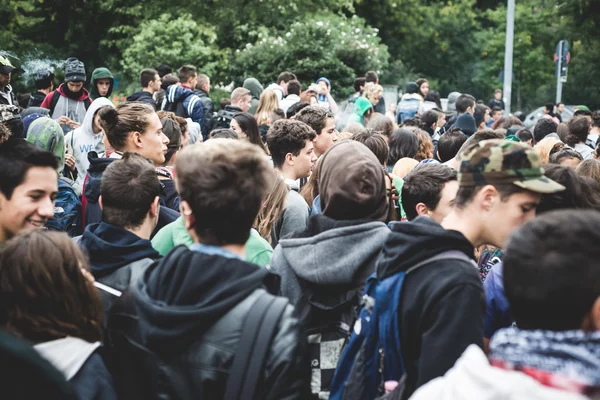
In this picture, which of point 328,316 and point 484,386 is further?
point 328,316

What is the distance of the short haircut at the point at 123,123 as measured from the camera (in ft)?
19.0

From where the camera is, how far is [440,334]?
281 centimetres

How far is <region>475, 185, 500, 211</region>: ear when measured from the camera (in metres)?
3.10

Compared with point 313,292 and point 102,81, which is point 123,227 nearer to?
point 313,292

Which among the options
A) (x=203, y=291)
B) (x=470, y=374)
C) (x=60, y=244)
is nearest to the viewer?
(x=470, y=374)

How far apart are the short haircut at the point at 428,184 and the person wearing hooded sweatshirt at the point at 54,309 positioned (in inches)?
93.2

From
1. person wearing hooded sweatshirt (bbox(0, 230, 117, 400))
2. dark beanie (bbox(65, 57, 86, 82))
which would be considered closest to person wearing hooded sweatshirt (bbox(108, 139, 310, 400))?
person wearing hooded sweatshirt (bbox(0, 230, 117, 400))

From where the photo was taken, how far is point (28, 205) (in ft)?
12.0

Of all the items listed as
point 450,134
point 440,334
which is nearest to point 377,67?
point 450,134

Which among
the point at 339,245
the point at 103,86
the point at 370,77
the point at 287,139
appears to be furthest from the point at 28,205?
the point at 370,77

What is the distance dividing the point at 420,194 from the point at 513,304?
2532 mm

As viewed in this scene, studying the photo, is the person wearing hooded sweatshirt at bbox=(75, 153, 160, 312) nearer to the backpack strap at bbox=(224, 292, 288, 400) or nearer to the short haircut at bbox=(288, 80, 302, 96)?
the backpack strap at bbox=(224, 292, 288, 400)

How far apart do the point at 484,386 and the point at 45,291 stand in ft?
5.59

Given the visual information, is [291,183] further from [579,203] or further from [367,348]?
[367,348]
